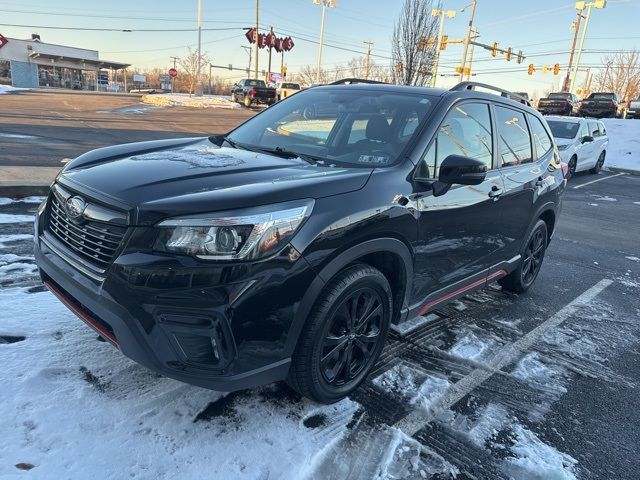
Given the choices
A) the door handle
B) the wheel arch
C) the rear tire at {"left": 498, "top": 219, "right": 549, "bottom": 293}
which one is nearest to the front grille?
the wheel arch

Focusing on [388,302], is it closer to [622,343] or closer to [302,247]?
[302,247]

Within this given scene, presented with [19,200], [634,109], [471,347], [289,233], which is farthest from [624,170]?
[289,233]

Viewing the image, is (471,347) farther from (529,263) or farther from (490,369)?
(529,263)

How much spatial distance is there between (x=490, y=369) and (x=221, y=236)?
2311 millimetres

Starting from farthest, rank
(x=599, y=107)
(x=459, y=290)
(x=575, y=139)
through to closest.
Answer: (x=599, y=107), (x=575, y=139), (x=459, y=290)

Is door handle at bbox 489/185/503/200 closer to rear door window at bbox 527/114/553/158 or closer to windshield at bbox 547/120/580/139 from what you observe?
rear door window at bbox 527/114/553/158

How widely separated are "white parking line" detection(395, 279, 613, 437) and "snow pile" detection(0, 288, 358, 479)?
366 millimetres

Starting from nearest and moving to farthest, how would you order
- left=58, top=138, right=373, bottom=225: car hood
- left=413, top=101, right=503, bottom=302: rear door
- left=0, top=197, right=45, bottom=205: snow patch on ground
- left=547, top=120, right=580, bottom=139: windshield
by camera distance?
left=58, top=138, right=373, bottom=225: car hood → left=413, top=101, right=503, bottom=302: rear door → left=0, top=197, right=45, bottom=205: snow patch on ground → left=547, top=120, right=580, bottom=139: windshield

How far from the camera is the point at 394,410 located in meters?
2.85

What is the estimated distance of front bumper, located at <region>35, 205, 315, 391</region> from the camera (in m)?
2.10

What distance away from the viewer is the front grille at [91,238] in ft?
7.44

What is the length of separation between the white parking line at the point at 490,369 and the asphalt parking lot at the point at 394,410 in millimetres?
12

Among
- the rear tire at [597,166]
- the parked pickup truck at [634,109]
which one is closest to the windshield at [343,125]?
the rear tire at [597,166]

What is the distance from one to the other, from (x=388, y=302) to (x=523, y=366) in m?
1.34
